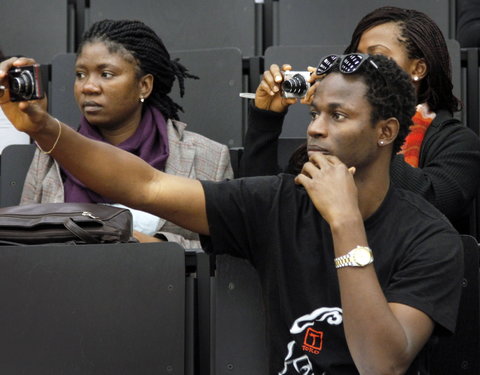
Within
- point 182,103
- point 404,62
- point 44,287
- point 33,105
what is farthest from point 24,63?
point 182,103

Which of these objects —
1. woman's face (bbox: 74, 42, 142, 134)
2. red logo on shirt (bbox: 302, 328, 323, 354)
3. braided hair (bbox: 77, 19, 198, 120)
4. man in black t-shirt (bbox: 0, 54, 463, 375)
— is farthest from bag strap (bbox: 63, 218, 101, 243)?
braided hair (bbox: 77, 19, 198, 120)

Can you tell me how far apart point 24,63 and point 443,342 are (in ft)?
3.64

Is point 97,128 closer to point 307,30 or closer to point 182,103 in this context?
point 182,103

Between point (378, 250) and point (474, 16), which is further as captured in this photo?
point (474, 16)

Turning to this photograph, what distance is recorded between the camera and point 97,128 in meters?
2.96

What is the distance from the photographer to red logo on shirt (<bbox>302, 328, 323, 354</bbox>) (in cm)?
183

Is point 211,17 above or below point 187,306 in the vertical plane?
above

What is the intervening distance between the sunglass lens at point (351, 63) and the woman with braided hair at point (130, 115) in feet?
2.74

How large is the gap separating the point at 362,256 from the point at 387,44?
3.69ft

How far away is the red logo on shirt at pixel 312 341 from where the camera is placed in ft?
6.01

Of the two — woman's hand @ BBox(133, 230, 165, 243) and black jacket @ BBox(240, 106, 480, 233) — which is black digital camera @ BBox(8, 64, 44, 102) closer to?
woman's hand @ BBox(133, 230, 165, 243)

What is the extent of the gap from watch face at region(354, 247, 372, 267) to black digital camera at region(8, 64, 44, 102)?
27.3 inches

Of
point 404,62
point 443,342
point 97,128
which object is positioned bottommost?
point 443,342

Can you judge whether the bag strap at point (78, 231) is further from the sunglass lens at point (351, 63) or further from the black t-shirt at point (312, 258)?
the sunglass lens at point (351, 63)
